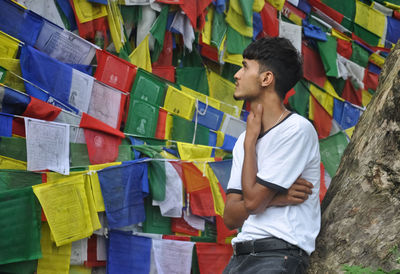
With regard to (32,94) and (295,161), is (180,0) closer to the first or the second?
(32,94)

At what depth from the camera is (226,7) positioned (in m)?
7.32

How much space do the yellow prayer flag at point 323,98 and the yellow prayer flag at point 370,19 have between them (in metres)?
1.55

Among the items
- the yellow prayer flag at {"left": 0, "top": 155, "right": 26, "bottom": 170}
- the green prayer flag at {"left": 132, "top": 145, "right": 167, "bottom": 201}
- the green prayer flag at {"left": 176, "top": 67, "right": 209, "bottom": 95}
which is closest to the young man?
the yellow prayer flag at {"left": 0, "top": 155, "right": 26, "bottom": 170}

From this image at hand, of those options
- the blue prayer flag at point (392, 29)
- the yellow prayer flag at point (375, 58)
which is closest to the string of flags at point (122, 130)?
the yellow prayer flag at point (375, 58)

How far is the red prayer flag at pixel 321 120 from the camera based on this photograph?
8422 millimetres

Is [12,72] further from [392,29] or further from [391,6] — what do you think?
[391,6]

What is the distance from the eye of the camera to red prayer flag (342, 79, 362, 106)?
9.17m

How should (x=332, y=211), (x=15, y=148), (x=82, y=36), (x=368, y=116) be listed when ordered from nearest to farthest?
(x=332, y=211)
(x=368, y=116)
(x=15, y=148)
(x=82, y=36)

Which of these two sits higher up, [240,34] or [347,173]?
[240,34]

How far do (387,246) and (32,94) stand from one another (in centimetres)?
387

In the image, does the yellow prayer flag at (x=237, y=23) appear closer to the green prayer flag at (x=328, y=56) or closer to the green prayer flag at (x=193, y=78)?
the green prayer flag at (x=193, y=78)

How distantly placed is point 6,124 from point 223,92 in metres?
3.39

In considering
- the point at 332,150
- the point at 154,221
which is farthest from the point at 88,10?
the point at 332,150

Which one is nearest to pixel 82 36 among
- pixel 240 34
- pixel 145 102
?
pixel 145 102
